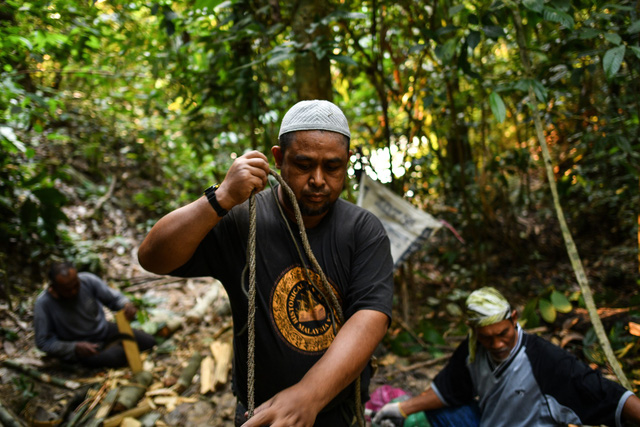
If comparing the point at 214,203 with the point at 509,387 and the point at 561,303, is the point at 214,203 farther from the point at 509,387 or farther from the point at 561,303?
the point at 561,303

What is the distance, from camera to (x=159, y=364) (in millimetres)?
3883

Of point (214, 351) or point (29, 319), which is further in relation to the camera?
point (29, 319)

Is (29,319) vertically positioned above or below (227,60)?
below

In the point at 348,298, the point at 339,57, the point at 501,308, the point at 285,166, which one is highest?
the point at 339,57

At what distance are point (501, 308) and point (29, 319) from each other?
492cm

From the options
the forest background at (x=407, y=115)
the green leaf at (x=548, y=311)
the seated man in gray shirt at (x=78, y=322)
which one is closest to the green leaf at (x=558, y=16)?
the forest background at (x=407, y=115)

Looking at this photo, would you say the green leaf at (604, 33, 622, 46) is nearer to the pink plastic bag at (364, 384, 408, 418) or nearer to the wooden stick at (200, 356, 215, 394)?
the pink plastic bag at (364, 384, 408, 418)

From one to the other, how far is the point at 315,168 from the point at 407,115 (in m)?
3.04

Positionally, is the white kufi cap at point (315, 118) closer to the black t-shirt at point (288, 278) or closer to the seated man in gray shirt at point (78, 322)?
the black t-shirt at point (288, 278)

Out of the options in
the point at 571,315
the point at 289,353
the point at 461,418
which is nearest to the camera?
the point at 289,353

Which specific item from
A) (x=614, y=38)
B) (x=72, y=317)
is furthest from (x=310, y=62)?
(x=72, y=317)

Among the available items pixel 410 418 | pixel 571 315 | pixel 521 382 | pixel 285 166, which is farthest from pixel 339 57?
pixel 571 315

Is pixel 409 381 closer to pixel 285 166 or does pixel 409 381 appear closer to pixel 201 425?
pixel 201 425

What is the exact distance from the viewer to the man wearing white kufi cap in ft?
3.90
